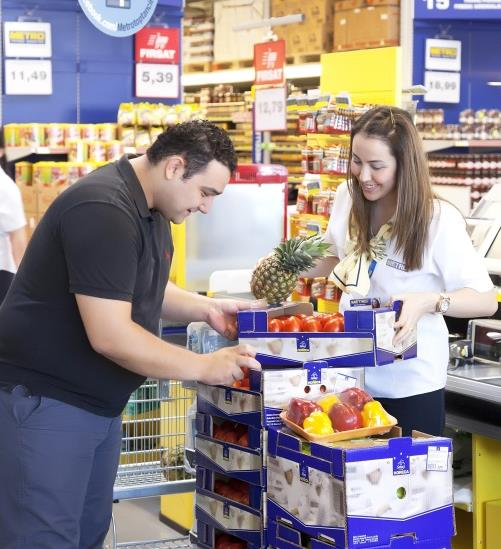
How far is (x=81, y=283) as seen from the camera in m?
2.45

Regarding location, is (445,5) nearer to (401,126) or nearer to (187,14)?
(187,14)

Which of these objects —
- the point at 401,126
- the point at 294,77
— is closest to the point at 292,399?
the point at 401,126

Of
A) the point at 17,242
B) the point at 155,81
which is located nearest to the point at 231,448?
the point at 17,242

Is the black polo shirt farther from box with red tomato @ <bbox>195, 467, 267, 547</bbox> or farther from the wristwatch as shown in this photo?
the wristwatch

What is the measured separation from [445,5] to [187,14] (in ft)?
19.2

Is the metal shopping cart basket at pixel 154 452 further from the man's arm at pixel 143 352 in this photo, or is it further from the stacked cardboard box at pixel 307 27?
the stacked cardboard box at pixel 307 27

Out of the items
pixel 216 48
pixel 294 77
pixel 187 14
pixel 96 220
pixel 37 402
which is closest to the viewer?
pixel 96 220

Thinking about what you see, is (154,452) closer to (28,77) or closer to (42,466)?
(42,466)

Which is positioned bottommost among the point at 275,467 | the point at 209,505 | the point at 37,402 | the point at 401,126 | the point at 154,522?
the point at 154,522

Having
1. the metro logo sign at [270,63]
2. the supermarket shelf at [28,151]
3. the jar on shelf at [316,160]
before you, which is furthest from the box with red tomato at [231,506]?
the metro logo sign at [270,63]

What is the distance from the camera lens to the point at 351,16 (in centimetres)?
1062

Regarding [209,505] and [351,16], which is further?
[351,16]

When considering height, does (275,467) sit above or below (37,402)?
below

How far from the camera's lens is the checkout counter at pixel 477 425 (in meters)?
3.61
